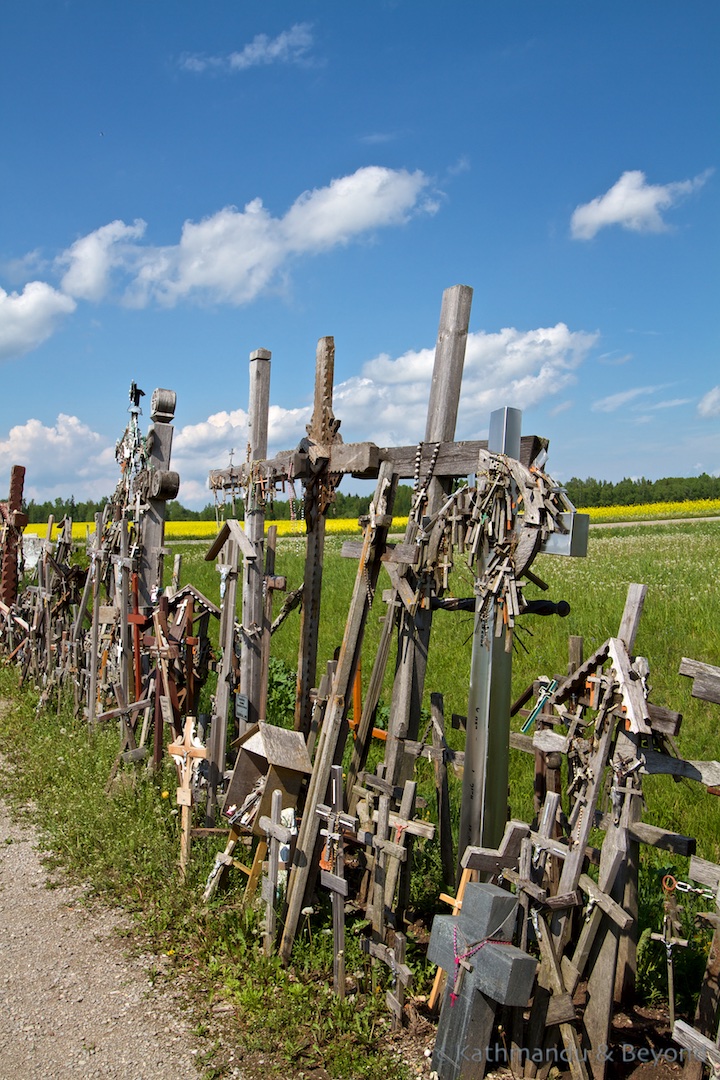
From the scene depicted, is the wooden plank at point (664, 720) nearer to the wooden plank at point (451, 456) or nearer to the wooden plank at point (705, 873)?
the wooden plank at point (705, 873)

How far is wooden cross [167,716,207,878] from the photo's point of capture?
681cm

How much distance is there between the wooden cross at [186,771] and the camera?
6812 mm

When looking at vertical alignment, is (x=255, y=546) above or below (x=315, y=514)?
below

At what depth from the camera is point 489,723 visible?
517cm

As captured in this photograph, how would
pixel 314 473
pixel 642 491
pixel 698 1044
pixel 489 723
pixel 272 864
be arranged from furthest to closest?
pixel 642 491, pixel 314 473, pixel 272 864, pixel 489 723, pixel 698 1044

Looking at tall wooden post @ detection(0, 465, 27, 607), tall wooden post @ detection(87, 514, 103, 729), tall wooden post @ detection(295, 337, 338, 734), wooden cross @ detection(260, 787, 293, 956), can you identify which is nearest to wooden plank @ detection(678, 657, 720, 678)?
wooden cross @ detection(260, 787, 293, 956)

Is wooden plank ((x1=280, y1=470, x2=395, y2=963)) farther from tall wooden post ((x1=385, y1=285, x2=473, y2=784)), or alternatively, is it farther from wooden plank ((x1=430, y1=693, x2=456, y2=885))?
wooden plank ((x1=430, y1=693, x2=456, y2=885))

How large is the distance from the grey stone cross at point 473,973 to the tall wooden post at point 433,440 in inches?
57.9

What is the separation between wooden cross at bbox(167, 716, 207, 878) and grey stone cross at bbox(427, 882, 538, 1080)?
2.97 meters

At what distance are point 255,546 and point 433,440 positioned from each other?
298 cm

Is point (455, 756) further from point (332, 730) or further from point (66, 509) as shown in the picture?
point (66, 509)

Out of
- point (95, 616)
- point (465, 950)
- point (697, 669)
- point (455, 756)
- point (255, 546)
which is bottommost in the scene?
point (465, 950)

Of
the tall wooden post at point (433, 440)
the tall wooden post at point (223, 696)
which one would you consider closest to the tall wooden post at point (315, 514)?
the tall wooden post at point (223, 696)

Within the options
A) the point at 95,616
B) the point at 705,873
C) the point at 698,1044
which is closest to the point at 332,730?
the point at 705,873
